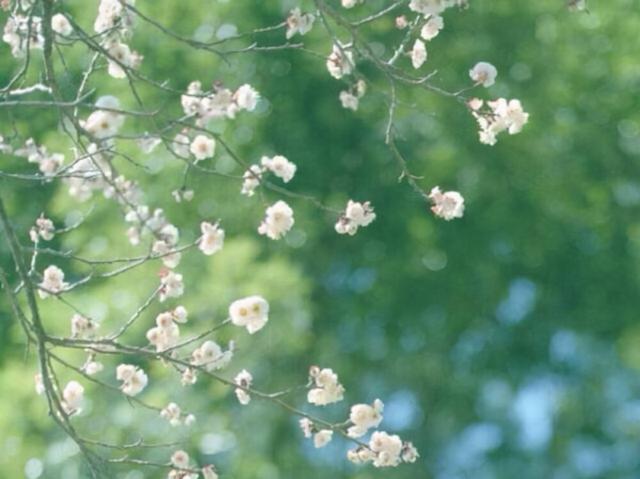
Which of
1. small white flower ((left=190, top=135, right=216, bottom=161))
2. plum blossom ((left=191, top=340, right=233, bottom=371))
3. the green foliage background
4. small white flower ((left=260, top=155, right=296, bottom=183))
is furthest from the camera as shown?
the green foliage background

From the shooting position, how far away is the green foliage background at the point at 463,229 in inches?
444

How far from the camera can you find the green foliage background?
1127cm

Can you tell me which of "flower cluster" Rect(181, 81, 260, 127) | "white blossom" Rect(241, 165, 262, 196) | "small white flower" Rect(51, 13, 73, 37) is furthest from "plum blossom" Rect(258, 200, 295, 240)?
"small white flower" Rect(51, 13, 73, 37)

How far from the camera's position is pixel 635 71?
483 inches

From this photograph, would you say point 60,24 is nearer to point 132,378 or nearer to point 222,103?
point 222,103

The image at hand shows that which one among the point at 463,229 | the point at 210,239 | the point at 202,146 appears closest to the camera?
the point at 210,239

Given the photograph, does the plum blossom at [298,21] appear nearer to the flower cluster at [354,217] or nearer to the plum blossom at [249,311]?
the flower cluster at [354,217]

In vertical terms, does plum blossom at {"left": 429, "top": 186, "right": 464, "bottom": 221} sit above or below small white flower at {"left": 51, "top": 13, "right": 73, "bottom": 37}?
below

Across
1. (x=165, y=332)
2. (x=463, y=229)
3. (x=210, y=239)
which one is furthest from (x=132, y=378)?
(x=463, y=229)

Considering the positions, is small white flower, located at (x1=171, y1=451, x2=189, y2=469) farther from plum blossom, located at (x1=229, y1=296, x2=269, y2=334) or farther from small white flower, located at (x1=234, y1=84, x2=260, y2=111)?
small white flower, located at (x1=234, y1=84, x2=260, y2=111)

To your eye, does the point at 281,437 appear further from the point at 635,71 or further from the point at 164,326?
the point at 164,326

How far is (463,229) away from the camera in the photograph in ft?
38.9

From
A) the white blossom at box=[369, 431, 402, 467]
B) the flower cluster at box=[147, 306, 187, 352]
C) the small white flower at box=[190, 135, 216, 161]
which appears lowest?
the white blossom at box=[369, 431, 402, 467]

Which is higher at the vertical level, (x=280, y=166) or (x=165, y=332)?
(x=280, y=166)
